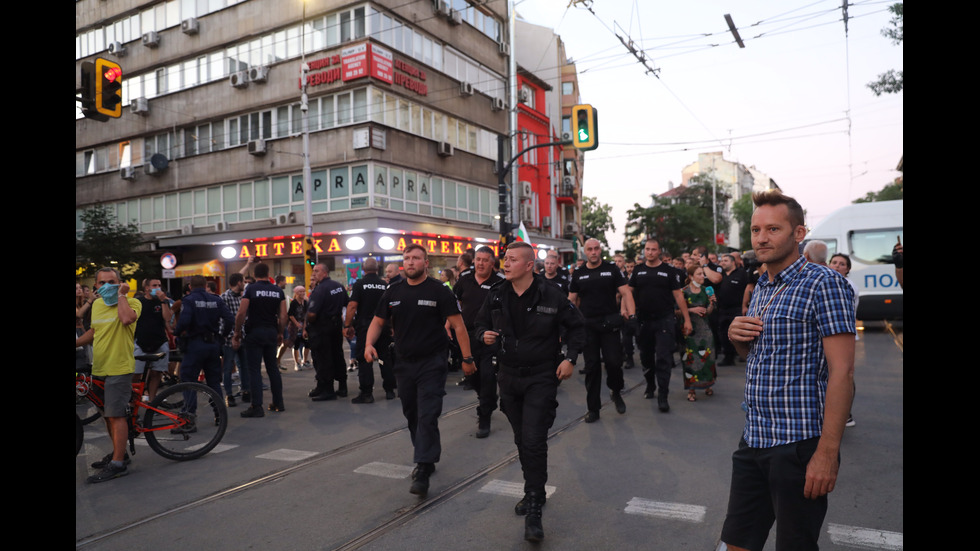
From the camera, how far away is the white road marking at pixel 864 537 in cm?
388

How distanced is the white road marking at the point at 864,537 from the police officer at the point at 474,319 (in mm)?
3499

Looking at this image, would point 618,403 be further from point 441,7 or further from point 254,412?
point 441,7

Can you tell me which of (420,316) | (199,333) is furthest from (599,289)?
(199,333)

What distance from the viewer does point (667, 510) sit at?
451 centimetres

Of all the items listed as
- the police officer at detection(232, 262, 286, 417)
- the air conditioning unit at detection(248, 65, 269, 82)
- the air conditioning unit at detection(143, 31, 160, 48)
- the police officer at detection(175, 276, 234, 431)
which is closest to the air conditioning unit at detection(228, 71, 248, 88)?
the air conditioning unit at detection(248, 65, 269, 82)

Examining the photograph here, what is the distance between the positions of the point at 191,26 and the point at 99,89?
22.1 metres

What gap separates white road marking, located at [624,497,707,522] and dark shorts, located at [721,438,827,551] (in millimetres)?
1760

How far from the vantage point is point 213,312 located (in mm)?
8219

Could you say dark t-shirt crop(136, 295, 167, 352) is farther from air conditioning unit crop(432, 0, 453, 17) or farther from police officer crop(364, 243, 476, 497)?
air conditioning unit crop(432, 0, 453, 17)

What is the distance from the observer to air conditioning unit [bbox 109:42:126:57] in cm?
3228
